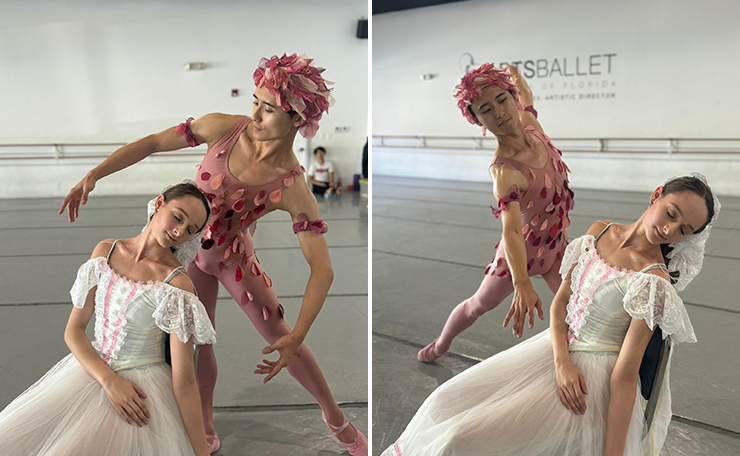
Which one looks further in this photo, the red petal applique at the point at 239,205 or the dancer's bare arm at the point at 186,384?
the red petal applique at the point at 239,205

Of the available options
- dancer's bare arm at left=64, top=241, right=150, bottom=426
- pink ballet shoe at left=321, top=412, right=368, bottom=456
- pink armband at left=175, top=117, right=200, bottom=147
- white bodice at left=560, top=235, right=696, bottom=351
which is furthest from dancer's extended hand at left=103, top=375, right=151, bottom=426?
white bodice at left=560, top=235, right=696, bottom=351

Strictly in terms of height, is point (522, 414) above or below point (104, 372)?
below

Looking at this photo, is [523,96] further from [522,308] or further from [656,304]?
[656,304]

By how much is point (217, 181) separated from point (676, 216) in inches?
56.2

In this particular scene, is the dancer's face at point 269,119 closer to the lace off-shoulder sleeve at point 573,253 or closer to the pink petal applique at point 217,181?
the pink petal applique at point 217,181

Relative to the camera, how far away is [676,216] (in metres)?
1.56

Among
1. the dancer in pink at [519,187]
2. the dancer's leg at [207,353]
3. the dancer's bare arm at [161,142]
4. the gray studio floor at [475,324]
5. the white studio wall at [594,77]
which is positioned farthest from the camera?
the white studio wall at [594,77]

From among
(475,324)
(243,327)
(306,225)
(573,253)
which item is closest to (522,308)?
(573,253)

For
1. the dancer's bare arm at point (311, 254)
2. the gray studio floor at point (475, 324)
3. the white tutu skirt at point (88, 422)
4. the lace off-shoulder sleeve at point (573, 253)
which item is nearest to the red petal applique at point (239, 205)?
the dancer's bare arm at point (311, 254)

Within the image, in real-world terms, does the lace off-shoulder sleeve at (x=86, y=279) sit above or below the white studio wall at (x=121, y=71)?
below

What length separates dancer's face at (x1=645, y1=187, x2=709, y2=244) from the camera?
Answer: 155 centimetres

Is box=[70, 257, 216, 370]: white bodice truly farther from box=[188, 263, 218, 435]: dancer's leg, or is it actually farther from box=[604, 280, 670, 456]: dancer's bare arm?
box=[604, 280, 670, 456]: dancer's bare arm

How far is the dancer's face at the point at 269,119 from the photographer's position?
5.78 feet

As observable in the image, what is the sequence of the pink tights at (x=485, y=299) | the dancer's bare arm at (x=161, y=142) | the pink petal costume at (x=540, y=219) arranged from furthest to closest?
1. the pink tights at (x=485, y=299)
2. the pink petal costume at (x=540, y=219)
3. the dancer's bare arm at (x=161, y=142)
